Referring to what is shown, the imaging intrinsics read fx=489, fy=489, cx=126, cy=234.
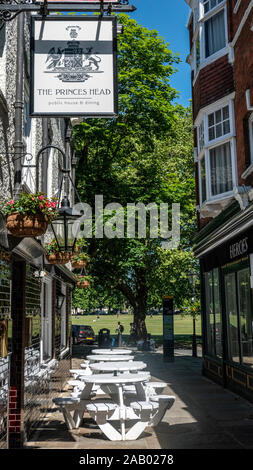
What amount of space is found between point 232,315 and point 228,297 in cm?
67

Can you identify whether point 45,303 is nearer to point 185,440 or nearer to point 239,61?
point 185,440

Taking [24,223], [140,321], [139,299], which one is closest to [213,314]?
[24,223]

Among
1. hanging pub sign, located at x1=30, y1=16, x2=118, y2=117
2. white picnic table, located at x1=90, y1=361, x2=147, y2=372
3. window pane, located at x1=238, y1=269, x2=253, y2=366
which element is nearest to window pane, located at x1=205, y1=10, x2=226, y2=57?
window pane, located at x1=238, y1=269, x2=253, y2=366

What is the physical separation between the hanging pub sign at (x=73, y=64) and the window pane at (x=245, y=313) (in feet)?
21.6

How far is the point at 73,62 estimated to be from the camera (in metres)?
6.14

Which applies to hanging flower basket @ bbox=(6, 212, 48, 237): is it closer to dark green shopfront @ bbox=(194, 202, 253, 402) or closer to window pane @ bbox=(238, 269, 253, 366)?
dark green shopfront @ bbox=(194, 202, 253, 402)

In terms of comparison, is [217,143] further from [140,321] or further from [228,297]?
[140,321]

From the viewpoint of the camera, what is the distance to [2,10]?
17.8 ft

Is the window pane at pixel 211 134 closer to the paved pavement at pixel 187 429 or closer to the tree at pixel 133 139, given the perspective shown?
the tree at pixel 133 139

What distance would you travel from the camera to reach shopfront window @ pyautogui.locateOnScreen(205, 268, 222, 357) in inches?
580

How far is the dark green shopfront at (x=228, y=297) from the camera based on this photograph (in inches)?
441

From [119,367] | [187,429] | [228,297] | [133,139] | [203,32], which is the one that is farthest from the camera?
[133,139]

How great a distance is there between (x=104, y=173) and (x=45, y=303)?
10136mm
